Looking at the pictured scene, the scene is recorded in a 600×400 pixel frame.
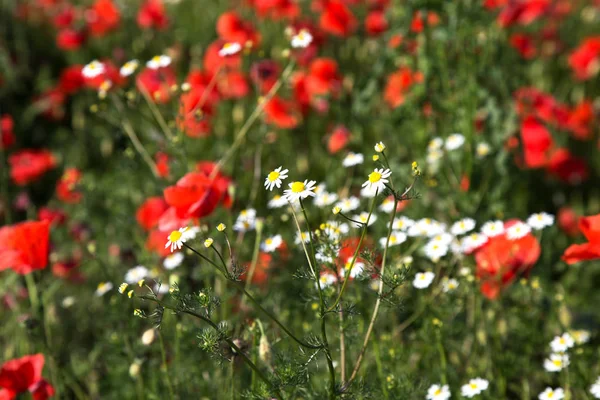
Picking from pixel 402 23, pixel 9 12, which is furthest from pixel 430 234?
pixel 9 12

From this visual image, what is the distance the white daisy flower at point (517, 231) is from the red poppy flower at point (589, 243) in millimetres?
294

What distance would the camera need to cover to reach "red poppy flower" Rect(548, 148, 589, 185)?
10.1ft

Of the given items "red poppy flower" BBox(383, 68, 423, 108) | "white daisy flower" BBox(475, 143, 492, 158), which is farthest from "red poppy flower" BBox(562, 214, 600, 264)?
"red poppy flower" BBox(383, 68, 423, 108)

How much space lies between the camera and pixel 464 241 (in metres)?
2.13

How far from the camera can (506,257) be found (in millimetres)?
1948

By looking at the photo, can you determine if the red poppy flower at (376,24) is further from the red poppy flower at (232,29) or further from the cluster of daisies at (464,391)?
the cluster of daisies at (464,391)

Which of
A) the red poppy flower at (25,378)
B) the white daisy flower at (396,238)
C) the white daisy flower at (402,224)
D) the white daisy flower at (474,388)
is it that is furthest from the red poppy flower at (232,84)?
the white daisy flower at (474,388)

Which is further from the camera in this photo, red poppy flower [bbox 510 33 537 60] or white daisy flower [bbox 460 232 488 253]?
red poppy flower [bbox 510 33 537 60]

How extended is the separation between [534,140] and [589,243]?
1.29m

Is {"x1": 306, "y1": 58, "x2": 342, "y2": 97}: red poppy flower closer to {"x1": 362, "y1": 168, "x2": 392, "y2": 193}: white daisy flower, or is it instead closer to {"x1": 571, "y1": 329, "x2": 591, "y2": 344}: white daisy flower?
{"x1": 571, "y1": 329, "x2": 591, "y2": 344}: white daisy flower

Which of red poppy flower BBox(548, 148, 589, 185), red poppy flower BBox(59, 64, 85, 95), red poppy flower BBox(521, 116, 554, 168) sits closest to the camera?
red poppy flower BBox(521, 116, 554, 168)

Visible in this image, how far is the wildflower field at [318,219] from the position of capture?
176cm

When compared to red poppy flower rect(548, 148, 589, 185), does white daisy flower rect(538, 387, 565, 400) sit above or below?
above

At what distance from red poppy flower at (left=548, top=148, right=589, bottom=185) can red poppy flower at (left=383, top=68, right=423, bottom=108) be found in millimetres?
694
